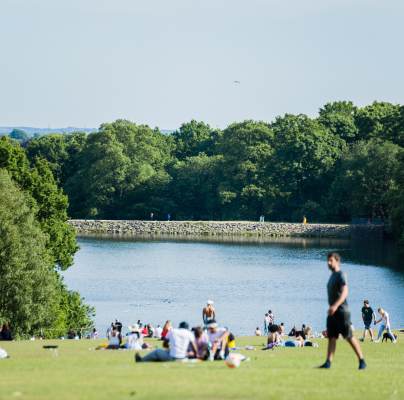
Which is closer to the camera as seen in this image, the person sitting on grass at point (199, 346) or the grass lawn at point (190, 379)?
the grass lawn at point (190, 379)

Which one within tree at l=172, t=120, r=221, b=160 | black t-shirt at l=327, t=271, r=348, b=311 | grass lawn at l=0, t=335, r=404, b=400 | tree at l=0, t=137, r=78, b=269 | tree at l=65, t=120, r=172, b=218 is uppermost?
tree at l=172, t=120, r=221, b=160

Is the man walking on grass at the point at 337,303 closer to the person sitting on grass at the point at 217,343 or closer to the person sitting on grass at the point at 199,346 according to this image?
the person sitting on grass at the point at 199,346

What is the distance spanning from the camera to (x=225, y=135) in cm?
14200

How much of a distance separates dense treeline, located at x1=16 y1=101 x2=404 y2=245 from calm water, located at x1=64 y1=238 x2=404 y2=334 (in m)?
14.5

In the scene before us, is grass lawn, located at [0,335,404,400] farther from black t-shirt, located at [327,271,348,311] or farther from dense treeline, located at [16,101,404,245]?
dense treeline, located at [16,101,404,245]

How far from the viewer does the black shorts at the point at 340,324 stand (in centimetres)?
1994

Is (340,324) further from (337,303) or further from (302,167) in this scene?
(302,167)

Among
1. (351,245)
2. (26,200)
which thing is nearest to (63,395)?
(26,200)

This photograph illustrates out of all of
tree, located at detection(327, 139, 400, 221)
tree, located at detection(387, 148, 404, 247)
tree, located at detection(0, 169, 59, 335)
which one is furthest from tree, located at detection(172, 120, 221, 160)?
tree, located at detection(0, 169, 59, 335)

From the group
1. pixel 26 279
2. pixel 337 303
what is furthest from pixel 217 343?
pixel 26 279

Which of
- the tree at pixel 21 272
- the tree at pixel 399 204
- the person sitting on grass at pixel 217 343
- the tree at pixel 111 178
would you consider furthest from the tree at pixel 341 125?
the person sitting on grass at pixel 217 343

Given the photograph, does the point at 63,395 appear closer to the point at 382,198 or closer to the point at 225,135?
the point at 382,198

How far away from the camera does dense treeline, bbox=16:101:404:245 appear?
13262 cm

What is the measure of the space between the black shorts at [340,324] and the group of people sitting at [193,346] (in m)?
2.91
